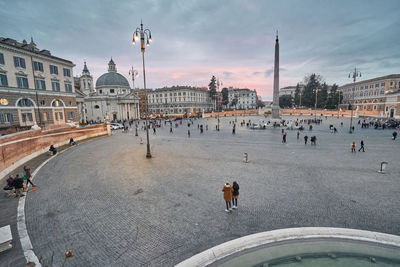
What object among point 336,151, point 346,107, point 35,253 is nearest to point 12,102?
point 35,253

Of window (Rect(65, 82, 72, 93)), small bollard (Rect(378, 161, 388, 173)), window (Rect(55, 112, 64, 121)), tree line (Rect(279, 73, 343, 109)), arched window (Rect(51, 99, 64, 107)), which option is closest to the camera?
small bollard (Rect(378, 161, 388, 173))

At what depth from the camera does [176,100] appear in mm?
89000

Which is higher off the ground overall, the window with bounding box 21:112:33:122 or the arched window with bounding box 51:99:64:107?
the arched window with bounding box 51:99:64:107

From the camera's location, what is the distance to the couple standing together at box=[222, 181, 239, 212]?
730 cm

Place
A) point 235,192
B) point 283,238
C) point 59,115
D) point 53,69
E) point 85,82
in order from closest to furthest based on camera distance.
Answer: point 283,238 → point 235,192 → point 53,69 → point 59,115 → point 85,82

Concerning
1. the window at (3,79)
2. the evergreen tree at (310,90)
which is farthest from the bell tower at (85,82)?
the evergreen tree at (310,90)

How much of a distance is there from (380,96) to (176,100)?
7685cm

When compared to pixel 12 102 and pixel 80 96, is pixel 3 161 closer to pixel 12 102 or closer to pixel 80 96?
pixel 12 102

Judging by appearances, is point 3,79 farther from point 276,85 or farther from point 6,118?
point 276,85

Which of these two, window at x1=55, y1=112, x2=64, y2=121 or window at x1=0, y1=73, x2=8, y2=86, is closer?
window at x1=0, y1=73, x2=8, y2=86

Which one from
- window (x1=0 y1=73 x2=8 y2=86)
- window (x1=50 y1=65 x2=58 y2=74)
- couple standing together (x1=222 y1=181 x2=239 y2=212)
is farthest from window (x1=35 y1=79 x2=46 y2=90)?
couple standing together (x1=222 y1=181 x2=239 y2=212)

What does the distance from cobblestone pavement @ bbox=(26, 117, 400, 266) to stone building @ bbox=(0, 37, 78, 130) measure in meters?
18.7

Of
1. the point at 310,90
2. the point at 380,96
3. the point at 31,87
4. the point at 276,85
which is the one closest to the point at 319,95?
the point at 310,90

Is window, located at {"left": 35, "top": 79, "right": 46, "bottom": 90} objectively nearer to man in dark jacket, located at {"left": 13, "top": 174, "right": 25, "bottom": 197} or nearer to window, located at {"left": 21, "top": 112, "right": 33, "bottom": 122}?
window, located at {"left": 21, "top": 112, "right": 33, "bottom": 122}
